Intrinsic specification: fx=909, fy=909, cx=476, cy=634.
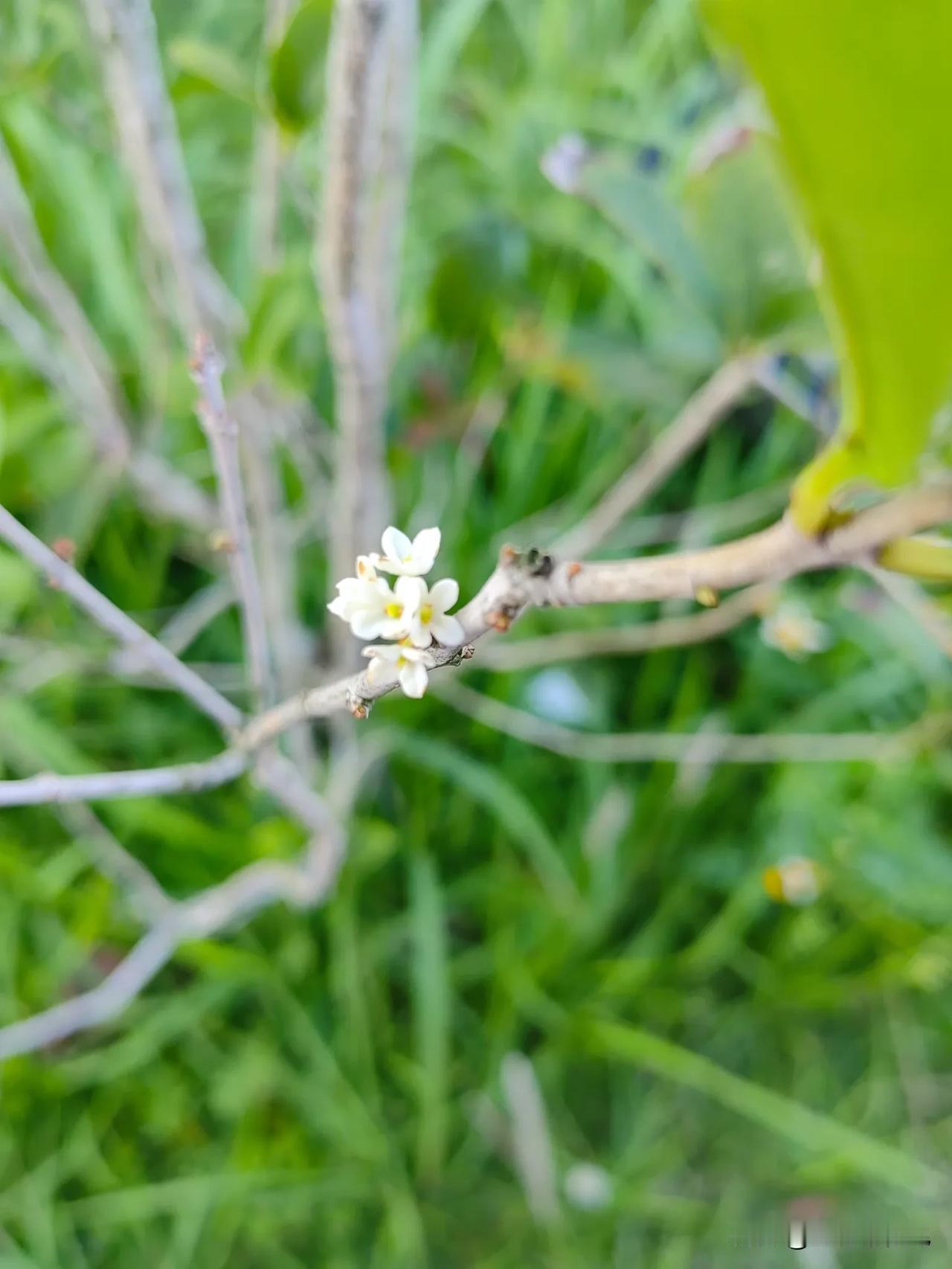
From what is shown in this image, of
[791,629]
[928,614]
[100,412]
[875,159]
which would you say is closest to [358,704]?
[875,159]

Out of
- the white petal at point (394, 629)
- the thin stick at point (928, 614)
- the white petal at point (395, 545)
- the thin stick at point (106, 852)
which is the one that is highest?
the thin stick at point (106, 852)

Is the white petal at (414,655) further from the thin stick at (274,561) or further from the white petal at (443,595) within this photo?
the thin stick at (274,561)

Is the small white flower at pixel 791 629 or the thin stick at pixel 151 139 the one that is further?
the small white flower at pixel 791 629

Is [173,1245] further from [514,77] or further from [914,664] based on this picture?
[514,77]

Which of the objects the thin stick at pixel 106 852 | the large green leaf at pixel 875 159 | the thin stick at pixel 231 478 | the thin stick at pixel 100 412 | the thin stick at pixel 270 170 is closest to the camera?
the large green leaf at pixel 875 159

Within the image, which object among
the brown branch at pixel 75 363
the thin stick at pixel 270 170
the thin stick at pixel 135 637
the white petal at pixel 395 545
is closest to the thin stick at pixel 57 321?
the brown branch at pixel 75 363

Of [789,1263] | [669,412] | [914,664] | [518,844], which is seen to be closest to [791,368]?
[669,412]
